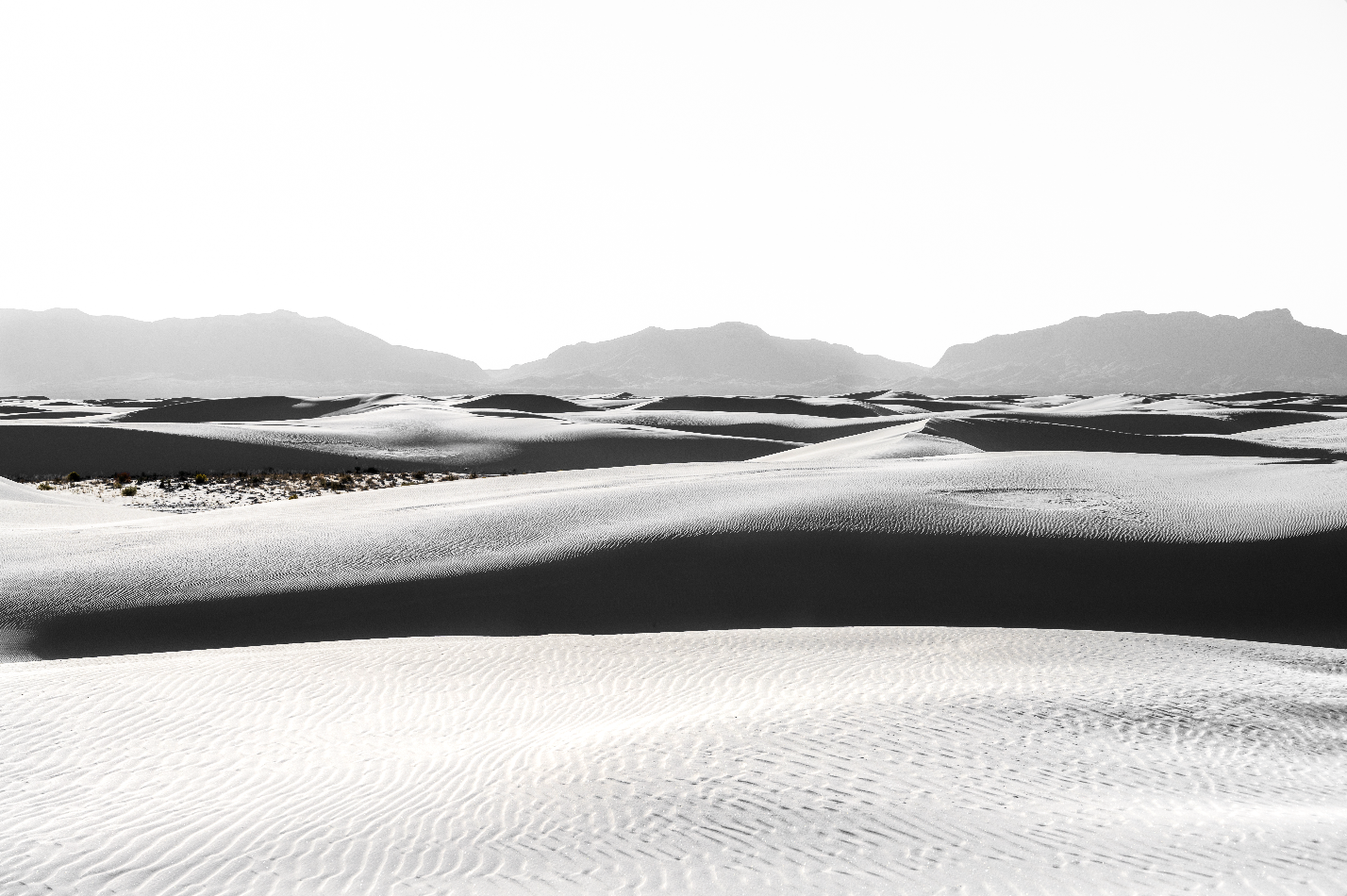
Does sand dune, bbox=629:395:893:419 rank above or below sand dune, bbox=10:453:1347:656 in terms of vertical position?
above

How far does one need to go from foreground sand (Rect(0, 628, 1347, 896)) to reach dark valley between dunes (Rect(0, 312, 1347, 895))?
0.02m

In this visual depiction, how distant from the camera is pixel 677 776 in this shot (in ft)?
A: 12.6

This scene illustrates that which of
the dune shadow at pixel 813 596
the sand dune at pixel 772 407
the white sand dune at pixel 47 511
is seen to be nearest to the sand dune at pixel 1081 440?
the dune shadow at pixel 813 596

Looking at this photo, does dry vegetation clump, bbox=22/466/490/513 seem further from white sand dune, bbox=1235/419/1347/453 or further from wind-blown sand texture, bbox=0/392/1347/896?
white sand dune, bbox=1235/419/1347/453

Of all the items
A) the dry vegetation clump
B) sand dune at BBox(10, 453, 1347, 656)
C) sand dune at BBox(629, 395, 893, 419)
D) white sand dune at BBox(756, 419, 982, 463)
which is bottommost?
the dry vegetation clump

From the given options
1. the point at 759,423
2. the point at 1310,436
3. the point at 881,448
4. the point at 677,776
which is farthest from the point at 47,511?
the point at 1310,436

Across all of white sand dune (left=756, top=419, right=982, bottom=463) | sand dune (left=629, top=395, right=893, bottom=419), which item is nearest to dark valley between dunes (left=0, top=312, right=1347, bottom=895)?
white sand dune (left=756, top=419, right=982, bottom=463)

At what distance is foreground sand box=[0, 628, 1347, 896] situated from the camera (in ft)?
10.2

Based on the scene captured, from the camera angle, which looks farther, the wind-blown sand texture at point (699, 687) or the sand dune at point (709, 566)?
the sand dune at point (709, 566)

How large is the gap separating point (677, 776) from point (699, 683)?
1.99 metres

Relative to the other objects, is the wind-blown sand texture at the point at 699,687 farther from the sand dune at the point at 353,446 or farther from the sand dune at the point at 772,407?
the sand dune at the point at 772,407

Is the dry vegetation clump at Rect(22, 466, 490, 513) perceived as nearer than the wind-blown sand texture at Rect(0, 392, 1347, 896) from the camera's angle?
No

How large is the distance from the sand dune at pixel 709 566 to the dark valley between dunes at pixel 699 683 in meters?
0.05

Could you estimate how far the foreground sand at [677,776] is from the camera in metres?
3.11
